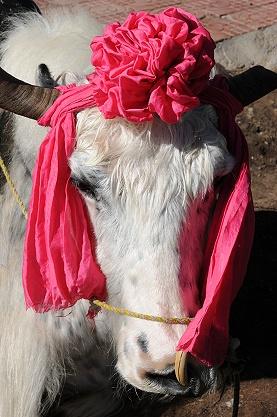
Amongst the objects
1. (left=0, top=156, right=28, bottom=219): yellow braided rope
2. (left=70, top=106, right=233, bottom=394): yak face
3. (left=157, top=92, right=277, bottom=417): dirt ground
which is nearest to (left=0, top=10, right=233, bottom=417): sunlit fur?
(left=70, top=106, right=233, bottom=394): yak face

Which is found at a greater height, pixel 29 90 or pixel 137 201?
pixel 29 90

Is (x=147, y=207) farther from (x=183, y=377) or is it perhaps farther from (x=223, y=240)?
(x=183, y=377)

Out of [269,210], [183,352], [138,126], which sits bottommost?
[269,210]

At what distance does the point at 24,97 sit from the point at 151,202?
21.3 inches

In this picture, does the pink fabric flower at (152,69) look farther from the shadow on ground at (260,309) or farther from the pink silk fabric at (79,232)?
the shadow on ground at (260,309)

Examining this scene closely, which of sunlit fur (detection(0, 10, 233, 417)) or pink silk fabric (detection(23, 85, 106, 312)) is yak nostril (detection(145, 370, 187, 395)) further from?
pink silk fabric (detection(23, 85, 106, 312))

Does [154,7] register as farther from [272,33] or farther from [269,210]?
[269,210]

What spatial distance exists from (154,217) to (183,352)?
393mm

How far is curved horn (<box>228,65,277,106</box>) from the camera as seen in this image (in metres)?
2.62

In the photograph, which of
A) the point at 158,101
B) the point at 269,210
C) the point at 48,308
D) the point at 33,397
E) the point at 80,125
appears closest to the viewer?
the point at 158,101

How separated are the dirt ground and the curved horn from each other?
5.01 ft

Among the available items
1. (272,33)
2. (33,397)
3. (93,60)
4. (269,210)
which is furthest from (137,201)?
(272,33)

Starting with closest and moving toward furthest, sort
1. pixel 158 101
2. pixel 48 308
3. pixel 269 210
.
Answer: pixel 158 101 < pixel 48 308 < pixel 269 210

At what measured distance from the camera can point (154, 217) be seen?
2176mm
